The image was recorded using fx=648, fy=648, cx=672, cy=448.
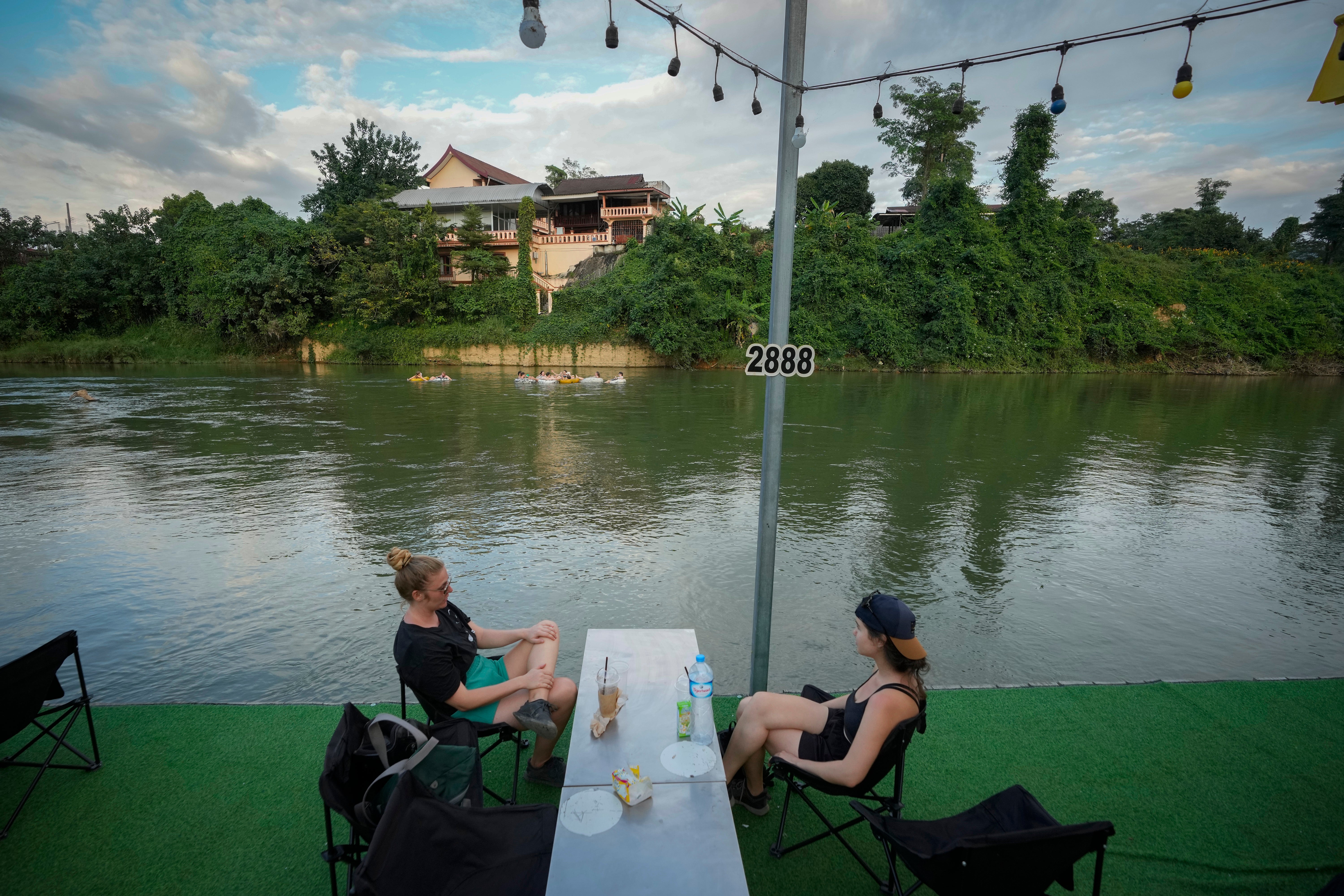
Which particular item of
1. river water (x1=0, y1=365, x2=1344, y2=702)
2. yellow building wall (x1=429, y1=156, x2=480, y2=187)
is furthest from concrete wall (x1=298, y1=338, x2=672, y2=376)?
river water (x1=0, y1=365, x2=1344, y2=702)

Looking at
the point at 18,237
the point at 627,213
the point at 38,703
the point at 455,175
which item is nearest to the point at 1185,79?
the point at 38,703

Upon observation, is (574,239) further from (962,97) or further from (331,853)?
(331,853)

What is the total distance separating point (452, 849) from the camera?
1977 mm

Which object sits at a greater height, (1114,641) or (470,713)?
(470,713)

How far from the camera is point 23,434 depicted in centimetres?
1364

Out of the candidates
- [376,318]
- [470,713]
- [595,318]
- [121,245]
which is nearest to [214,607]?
[470,713]

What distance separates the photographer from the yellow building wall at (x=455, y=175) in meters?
47.4

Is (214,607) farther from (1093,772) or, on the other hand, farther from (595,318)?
(595,318)

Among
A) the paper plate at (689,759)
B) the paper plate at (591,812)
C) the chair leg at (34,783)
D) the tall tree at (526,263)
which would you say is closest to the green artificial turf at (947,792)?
the chair leg at (34,783)

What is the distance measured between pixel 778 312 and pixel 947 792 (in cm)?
235

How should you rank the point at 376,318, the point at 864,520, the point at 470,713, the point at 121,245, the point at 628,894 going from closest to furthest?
the point at 628,894, the point at 470,713, the point at 864,520, the point at 376,318, the point at 121,245

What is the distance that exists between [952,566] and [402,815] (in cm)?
593

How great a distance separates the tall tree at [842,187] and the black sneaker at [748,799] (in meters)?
47.8

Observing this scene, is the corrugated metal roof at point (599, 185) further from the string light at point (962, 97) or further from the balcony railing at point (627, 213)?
the string light at point (962, 97)
